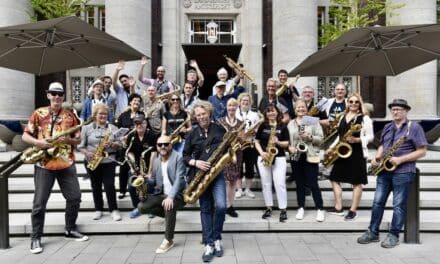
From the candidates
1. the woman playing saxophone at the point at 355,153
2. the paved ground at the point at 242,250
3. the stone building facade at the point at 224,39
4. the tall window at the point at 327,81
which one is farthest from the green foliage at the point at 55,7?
the woman playing saxophone at the point at 355,153

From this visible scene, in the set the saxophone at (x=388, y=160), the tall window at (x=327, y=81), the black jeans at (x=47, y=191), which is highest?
the tall window at (x=327, y=81)

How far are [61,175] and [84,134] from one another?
1.05m

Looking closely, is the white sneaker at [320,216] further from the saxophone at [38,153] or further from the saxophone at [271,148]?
the saxophone at [38,153]

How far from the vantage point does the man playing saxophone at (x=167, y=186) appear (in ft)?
18.6

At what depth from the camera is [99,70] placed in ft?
54.7

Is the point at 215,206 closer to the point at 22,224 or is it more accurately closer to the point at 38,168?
the point at 38,168

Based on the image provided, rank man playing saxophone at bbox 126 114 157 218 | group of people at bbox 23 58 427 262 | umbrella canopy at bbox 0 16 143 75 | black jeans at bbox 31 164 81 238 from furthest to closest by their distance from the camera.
A: man playing saxophone at bbox 126 114 157 218
umbrella canopy at bbox 0 16 143 75
black jeans at bbox 31 164 81 238
group of people at bbox 23 58 427 262

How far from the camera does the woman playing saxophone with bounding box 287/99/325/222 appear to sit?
678 cm

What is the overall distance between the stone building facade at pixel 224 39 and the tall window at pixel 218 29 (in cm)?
A: 5

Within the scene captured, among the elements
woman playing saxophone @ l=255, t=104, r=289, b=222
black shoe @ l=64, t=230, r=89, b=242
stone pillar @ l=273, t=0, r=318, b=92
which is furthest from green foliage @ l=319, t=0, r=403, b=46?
black shoe @ l=64, t=230, r=89, b=242

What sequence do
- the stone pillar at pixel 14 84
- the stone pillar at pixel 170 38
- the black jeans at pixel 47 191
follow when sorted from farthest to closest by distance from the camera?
the stone pillar at pixel 170 38
the stone pillar at pixel 14 84
the black jeans at pixel 47 191

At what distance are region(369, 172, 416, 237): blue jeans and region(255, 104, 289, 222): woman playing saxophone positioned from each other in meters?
1.66

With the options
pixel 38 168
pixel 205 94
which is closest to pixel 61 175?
pixel 38 168

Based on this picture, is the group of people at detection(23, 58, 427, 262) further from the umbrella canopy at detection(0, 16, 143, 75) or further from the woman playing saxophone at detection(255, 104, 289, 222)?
the umbrella canopy at detection(0, 16, 143, 75)
